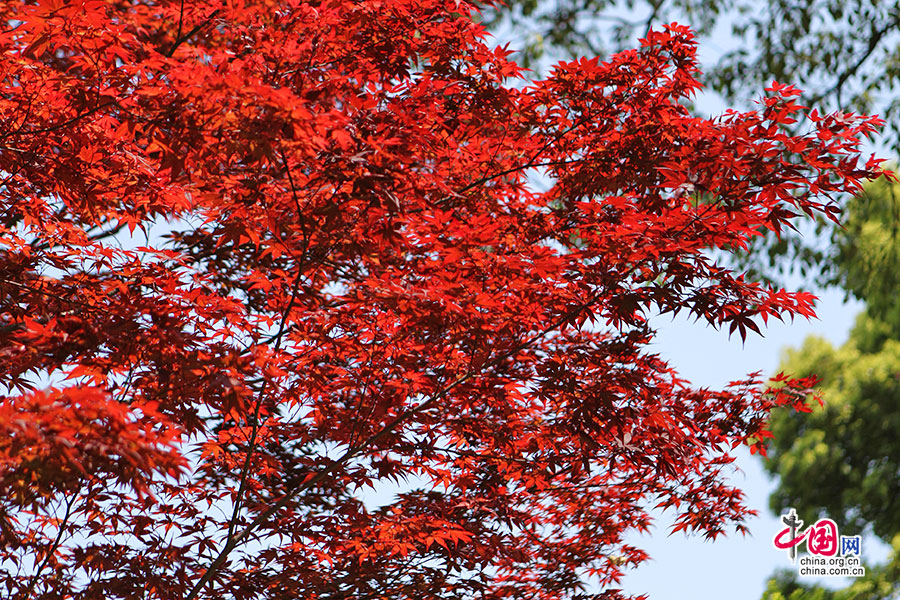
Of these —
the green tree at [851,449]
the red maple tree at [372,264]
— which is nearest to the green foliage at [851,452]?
the green tree at [851,449]

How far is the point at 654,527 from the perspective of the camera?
6223 mm

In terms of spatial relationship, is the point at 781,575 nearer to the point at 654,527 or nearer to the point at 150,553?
the point at 654,527

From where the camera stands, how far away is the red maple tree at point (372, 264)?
3.71 m

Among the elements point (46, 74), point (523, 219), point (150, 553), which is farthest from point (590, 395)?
point (46, 74)

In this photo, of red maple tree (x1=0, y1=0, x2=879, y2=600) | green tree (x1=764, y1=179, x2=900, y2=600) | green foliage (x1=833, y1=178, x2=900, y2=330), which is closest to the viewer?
red maple tree (x1=0, y1=0, x2=879, y2=600)

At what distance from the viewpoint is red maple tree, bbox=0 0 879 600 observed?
371 centimetres

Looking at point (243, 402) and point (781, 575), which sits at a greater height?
point (781, 575)

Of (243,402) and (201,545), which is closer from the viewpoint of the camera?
(243,402)

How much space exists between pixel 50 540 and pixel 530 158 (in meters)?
3.54

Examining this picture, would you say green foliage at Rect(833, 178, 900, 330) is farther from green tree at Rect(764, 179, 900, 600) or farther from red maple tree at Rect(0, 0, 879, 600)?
red maple tree at Rect(0, 0, 879, 600)

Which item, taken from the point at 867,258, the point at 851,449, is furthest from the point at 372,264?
the point at 851,449

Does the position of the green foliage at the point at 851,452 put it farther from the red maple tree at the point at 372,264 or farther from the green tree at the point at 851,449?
the red maple tree at the point at 372,264

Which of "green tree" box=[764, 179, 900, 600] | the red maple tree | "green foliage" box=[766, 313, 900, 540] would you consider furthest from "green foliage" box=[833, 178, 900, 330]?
the red maple tree

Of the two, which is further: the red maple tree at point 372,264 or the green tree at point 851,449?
the green tree at point 851,449
